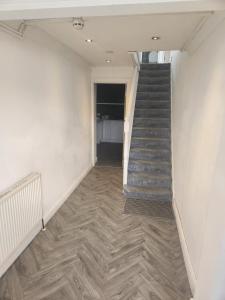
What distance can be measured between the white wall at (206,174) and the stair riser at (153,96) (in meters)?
2.39

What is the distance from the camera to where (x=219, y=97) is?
1.73 meters

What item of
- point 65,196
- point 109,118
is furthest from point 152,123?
point 109,118

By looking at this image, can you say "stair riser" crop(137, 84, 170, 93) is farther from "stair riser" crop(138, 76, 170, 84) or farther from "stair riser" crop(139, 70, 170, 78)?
"stair riser" crop(139, 70, 170, 78)

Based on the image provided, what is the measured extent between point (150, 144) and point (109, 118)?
375 cm

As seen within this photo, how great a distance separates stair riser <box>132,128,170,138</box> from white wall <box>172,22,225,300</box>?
74.2 inches

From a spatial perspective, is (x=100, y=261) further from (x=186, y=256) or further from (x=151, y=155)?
(x=151, y=155)

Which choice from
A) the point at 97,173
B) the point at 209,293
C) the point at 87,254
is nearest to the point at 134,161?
the point at 97,173

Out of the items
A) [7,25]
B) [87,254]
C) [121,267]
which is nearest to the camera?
[7,25]

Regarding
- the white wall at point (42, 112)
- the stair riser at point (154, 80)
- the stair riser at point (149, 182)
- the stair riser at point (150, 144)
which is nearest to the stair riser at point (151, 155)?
the stair riser at point (150, 144)

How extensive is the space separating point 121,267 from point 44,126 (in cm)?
192

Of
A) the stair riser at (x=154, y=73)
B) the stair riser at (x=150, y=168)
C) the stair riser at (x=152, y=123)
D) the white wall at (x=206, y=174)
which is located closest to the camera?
the white wall at (x=206, y=174)

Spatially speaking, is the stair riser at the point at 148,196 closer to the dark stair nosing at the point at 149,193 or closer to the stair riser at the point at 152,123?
the dark stair nosing at the point at 149,193

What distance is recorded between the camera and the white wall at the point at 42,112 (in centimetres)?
220

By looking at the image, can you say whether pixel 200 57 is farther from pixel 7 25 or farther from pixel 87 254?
pixel 87 254
